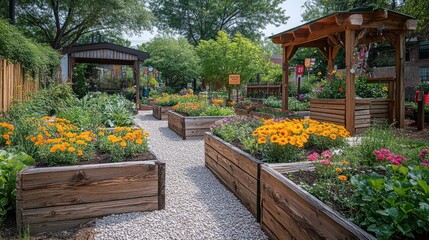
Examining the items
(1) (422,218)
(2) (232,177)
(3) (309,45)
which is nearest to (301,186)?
(1) (422,218)

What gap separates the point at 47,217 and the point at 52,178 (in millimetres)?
329

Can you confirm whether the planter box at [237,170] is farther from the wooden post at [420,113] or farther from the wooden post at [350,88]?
the wooden post at [420,113]

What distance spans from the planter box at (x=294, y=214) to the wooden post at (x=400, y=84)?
5297 mm

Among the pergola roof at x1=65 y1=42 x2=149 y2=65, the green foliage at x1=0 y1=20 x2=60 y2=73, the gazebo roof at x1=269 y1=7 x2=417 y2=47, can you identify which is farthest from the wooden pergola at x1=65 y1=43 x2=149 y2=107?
the gazebo roof at x1=269 y1=7 x2=417 y2=47

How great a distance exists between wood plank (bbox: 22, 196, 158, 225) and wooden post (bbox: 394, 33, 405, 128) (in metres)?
6.19

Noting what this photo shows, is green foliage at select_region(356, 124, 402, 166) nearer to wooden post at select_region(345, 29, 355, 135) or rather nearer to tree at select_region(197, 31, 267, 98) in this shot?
wooden post at select_region(345, 29, 355, 135)

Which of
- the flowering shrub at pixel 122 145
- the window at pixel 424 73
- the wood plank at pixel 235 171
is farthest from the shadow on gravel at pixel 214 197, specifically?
the window at pixel 424 73

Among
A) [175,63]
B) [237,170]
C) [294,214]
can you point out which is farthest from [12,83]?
[175,63]

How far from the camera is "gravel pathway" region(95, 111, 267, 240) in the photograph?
2721 millimetres

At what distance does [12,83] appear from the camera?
611 cm

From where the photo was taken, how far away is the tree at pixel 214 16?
2964cm

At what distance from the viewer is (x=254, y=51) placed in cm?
1359

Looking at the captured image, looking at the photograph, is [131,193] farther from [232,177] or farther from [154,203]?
[232,177]

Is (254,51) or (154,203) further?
(254,51)
